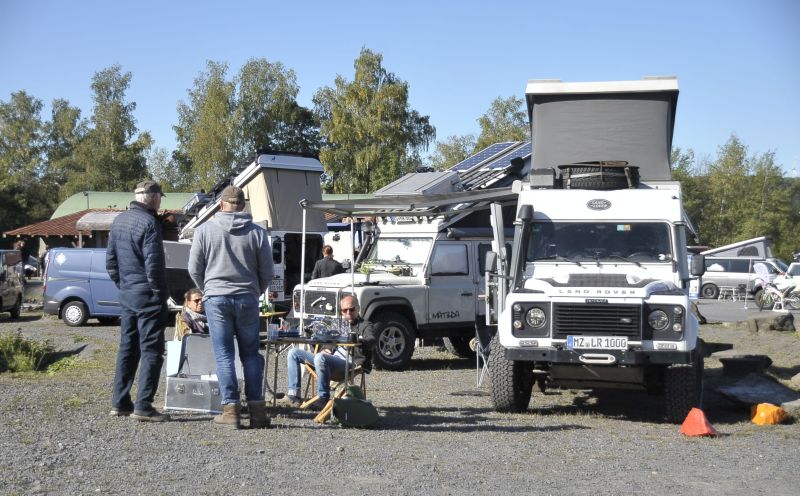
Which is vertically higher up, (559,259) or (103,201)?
(103,201)

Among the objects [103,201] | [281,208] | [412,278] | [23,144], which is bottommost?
[412,278]

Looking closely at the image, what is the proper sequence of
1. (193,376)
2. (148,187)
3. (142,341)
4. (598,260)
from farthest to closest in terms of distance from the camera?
(598,260) < (193,376) < (148,187) < (142,341)

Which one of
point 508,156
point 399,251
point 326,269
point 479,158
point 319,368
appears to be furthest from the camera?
point 479,158

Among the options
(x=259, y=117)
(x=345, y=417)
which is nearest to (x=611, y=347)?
(x=345, y=417)

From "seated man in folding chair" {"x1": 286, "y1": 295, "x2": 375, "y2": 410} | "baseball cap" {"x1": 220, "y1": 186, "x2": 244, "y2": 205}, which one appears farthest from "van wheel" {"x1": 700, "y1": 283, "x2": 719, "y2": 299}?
"baseball cap" {"x1": 220, "y1": 186, "x2": 244, "y2": 205}

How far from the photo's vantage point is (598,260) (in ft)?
32.8

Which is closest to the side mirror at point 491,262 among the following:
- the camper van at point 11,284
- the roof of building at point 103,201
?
the camper van at point 11,284

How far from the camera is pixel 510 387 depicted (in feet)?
31.3

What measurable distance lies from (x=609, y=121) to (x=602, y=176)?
4.29 ft

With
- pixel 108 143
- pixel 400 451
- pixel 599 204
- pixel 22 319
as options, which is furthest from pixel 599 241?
pixel 108 143

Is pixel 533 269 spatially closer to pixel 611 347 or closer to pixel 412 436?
pixel 611 347

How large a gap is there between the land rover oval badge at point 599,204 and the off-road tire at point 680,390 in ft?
6.37

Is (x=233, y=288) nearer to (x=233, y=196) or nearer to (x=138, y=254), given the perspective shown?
(x=233, y=196)

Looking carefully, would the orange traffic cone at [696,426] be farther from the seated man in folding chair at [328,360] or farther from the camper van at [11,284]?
the camper van at [11,284]
